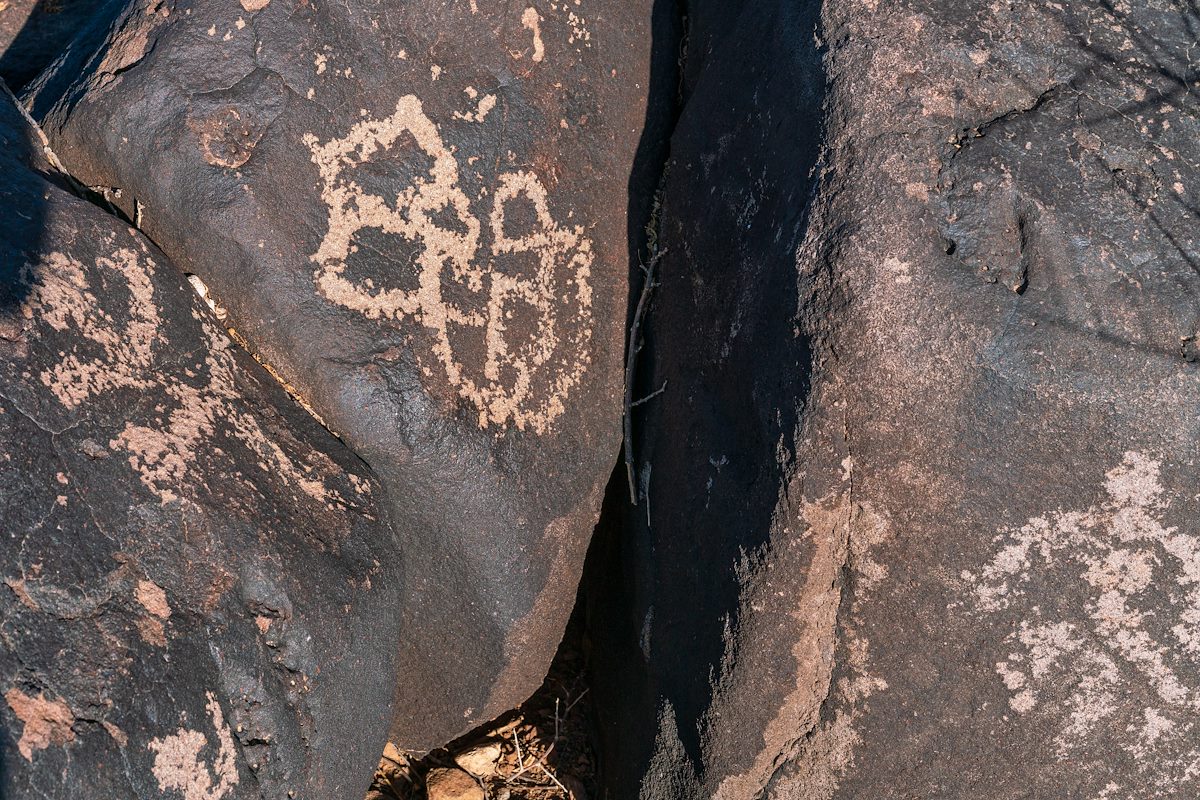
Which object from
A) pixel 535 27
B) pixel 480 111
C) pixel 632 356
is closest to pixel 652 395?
pixel 632 356

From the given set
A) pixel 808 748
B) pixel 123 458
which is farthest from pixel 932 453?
pixel 123 458

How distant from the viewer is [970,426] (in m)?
1.29

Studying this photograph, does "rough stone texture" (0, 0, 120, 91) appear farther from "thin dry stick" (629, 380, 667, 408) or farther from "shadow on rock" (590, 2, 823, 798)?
"thin dry stick" (629, 380, 667, 408)

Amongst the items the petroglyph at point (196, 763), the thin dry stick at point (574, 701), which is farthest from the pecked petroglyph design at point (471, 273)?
the thin dry stick at point (574, 701)

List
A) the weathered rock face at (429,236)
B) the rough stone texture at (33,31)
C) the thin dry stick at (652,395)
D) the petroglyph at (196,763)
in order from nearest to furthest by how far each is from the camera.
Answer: the petroglyph at (196,763), the weathered rock face at (429,236), the thin dry stick at (652,395), the rough stone texture at (33,31)

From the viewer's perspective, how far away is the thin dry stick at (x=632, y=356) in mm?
1875

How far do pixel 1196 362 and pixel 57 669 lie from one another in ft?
4.76

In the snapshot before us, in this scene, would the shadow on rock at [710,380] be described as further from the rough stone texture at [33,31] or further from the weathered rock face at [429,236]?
the rough stone texture at [33,31]

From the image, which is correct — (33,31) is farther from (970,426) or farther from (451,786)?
(970,426)

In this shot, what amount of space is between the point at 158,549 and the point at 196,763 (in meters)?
0.28

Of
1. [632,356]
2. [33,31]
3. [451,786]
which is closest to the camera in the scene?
[632,356]

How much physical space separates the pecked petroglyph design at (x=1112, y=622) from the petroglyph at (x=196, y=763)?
1.03 metres

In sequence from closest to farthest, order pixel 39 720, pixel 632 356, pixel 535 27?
pixel 39 720 < pixel 535 27 < pixel 632 356

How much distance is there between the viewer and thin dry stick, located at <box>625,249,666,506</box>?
1875mm
